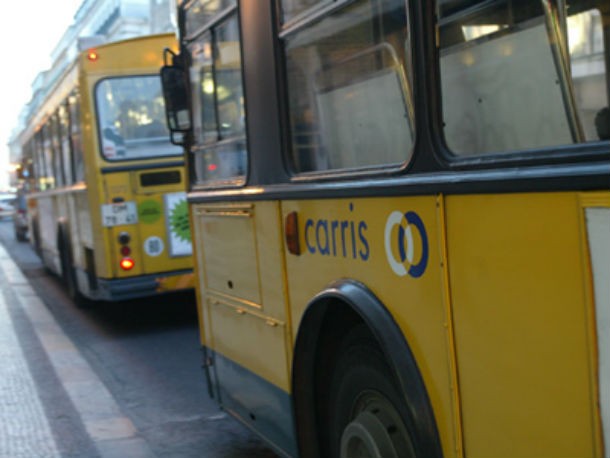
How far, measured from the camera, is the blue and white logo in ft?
8.46

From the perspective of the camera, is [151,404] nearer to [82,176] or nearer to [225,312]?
[225,312]

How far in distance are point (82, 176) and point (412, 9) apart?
765 centimetres

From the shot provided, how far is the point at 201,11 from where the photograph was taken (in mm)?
4773

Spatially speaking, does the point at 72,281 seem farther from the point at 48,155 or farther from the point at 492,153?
the point at 492,153

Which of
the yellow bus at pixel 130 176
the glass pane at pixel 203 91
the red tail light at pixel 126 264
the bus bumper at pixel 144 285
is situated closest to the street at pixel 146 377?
the bus bumper at pixel 144 285

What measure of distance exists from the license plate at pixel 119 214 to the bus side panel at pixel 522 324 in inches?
275

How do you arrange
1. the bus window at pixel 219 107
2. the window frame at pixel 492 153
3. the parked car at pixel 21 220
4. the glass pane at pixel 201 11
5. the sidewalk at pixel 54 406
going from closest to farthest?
the window frame at pixel 492 153, the bus window at pixel 219 107, the glass pane at pixel 201 11, the sidewalk at pixel 54 406, the parked car at pixel 21 220

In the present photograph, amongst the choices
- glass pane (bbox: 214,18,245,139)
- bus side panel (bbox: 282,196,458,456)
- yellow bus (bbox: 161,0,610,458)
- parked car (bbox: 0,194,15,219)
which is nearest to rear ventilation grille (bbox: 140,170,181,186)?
glass pane (bbox: 214,18,245,139)

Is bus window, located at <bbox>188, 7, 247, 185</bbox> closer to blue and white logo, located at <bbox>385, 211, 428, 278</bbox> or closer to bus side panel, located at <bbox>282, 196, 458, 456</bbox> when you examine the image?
bus side panel, located at <bbox>282, 196, 458, 456</bbox>

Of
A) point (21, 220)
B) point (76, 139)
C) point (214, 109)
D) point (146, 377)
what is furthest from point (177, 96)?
point (21, 220)

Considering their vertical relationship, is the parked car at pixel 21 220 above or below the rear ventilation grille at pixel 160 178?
below

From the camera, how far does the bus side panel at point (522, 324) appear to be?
1.97m

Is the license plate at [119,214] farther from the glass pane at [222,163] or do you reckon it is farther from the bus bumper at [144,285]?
the glass pane at [222,163]

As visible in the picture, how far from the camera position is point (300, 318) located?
354 centimetres
